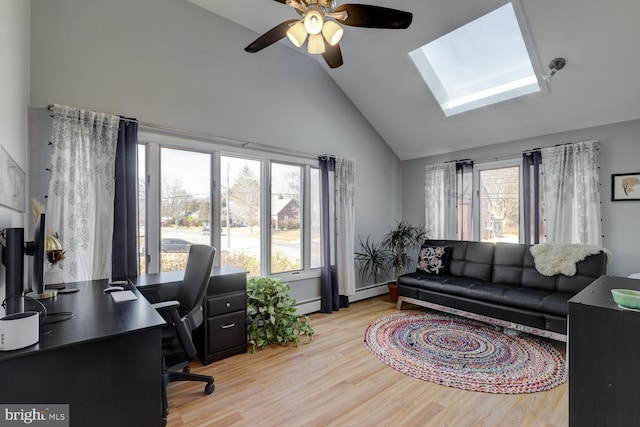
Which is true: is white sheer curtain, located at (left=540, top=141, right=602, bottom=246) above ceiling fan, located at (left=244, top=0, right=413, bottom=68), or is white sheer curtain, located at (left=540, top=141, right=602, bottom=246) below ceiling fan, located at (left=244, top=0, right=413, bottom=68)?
below

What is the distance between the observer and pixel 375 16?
1.98m

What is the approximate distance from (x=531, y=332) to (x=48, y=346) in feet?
11.8

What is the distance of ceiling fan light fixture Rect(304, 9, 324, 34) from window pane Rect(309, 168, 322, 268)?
2.27 meters

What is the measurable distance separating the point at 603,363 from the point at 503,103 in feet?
10.3

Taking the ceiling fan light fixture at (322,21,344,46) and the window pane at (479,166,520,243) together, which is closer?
the ceiling fan light fixture at (322,21,344,46)

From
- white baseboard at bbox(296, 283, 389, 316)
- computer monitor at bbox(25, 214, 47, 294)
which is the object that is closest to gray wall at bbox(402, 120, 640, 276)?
white baseboard at bbox(296, 283, 389, 316)

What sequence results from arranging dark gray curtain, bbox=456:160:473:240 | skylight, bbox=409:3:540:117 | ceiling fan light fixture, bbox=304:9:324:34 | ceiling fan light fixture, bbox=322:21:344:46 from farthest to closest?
dark gray curtain, bbox=456:160:473:240, skylight, bbox=409:3:540:117, ceiling fan light fixture, bbox=322:21:344:46, ceiling fan light fixture, bbox=304:9:324:34

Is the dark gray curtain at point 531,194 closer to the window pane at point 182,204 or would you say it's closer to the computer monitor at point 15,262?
the window pane at point 182,204

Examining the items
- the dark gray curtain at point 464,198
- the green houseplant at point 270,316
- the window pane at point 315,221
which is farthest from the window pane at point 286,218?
the dark gray curtain at point 464,198

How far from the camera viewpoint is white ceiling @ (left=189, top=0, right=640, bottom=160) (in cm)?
260

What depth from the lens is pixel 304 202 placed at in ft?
13.2

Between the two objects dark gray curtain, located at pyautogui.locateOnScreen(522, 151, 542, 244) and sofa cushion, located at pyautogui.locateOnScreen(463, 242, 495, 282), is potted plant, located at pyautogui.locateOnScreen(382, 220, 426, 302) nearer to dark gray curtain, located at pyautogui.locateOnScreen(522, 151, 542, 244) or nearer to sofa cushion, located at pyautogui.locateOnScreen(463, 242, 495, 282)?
sofa cushion, located at pyautogui.locateOnScreen(463, 242, 495, 282)

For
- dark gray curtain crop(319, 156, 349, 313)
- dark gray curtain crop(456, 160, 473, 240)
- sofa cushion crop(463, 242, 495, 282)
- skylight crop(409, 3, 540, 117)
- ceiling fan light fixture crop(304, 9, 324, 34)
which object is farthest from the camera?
dark gray curtain crop(456, 160, 473, 240)

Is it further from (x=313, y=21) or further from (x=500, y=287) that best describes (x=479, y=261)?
(x=313, y=21)
